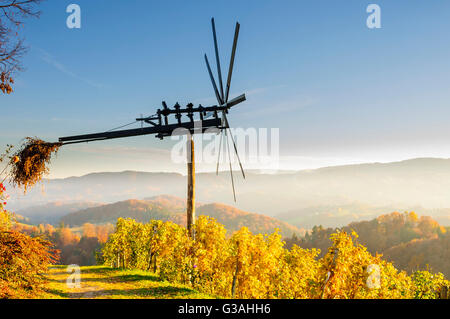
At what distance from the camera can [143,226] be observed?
121 feet

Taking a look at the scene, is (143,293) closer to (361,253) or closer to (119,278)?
(119,278)

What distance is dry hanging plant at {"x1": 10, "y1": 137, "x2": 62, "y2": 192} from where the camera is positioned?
13.9m

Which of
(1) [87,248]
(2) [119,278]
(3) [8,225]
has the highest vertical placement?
(3) [8,225]

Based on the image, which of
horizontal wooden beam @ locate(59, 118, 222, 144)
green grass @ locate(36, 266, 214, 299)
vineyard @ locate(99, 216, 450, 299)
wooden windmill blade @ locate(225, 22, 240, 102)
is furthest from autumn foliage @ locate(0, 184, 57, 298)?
wooden windmill blade @ locate(225, 22, 240, 102)

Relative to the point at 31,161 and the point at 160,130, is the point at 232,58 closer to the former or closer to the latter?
the point at 160,130

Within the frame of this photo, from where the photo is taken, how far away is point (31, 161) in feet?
46.3

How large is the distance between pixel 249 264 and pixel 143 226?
2081 cm

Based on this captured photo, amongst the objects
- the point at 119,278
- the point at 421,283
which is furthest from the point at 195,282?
the point at 421,283

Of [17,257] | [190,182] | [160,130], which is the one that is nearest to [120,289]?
[17,257]

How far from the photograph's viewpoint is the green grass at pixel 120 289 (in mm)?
14961

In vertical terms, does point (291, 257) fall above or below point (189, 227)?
below

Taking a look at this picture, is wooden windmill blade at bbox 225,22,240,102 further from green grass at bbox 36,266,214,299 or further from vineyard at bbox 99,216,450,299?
green grass at bbox 36,266,214,299
